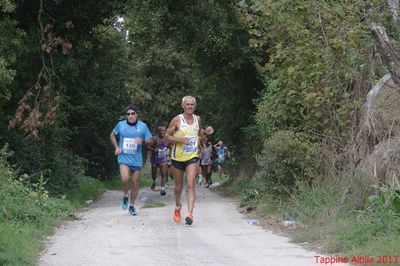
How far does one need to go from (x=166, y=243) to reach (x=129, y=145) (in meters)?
3.63

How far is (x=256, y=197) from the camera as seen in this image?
13.7 metres

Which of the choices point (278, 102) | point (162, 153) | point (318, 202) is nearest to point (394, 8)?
point (278, 102)

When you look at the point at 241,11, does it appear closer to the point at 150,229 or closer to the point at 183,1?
the point at 183,1

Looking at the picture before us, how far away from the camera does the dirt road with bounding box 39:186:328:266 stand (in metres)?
7.75

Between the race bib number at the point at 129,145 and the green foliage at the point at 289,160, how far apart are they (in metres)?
2.49

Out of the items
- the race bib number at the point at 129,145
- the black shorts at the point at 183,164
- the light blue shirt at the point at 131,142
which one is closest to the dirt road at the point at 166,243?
the black shorts at the point at 183,164

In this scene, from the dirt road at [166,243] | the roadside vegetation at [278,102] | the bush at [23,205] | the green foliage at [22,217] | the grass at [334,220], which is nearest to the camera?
the green foliage at [22,217]

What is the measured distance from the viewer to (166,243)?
29.2ft

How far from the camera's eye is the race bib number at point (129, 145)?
40.0 feet

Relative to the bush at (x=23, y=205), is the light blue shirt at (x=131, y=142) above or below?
above

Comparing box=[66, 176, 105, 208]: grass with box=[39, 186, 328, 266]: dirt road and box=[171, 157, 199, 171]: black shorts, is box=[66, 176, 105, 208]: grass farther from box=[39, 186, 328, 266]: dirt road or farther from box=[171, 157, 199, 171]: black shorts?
box=[171, 157, 199, 171]: black shorts

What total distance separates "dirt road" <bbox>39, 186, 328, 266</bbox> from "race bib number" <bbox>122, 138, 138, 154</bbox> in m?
1.20

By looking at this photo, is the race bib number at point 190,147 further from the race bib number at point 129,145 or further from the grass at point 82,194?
the grass at point 82,194

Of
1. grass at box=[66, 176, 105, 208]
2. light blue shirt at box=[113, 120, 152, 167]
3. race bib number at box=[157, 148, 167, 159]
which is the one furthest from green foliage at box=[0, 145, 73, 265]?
race bib number at box=[157, 148, 167, 159]
